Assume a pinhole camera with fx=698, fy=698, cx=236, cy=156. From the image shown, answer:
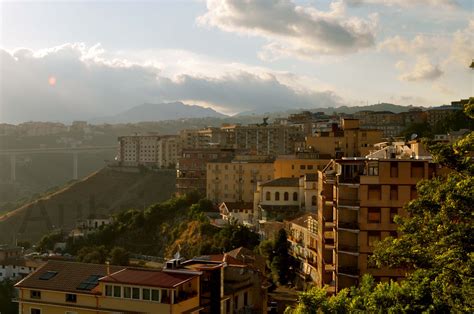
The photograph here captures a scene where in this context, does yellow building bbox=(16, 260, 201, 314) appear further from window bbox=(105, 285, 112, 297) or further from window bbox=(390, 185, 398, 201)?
window bbox=(390, 185, 398, 201)

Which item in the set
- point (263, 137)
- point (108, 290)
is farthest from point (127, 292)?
point (263, 137)

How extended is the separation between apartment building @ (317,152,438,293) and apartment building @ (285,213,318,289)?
7.69 meters

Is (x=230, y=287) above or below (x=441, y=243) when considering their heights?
below

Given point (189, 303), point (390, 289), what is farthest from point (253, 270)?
point (390, 289)

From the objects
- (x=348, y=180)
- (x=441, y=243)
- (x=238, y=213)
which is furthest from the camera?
(x=238, y=213)

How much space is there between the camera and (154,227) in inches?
2499

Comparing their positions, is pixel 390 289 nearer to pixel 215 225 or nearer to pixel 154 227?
pixel 215 225

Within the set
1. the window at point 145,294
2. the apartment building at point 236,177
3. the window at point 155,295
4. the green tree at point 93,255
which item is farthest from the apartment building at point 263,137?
the window at point 155,295

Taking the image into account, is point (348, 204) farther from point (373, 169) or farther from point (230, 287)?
point (230, 287)

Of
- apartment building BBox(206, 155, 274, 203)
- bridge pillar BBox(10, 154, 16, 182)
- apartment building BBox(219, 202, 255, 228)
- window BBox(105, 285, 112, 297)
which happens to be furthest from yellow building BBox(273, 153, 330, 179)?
bridge pillar BBox(10, 154, 16, 182)

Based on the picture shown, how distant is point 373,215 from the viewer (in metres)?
26.5

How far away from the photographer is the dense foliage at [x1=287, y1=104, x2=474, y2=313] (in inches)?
510

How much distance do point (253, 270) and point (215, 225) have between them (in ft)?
94.7

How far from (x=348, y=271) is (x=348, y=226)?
1.72 metres
